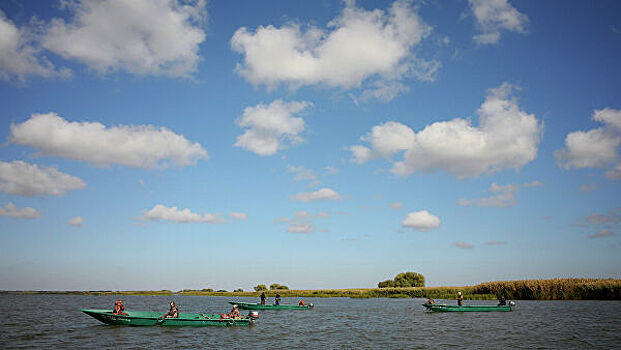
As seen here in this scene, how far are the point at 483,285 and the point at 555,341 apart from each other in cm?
5546

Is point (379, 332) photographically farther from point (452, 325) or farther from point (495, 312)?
point (495, 312)

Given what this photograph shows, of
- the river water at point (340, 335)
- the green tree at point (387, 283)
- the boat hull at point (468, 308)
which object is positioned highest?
the green tree at point (387, 283)

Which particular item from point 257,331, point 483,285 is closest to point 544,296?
point 483,285

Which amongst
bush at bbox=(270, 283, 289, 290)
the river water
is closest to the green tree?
bush at bbox=(270, 283, 289, 290)

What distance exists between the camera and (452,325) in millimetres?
40781

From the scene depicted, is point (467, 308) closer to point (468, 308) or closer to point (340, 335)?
point (468, 308)

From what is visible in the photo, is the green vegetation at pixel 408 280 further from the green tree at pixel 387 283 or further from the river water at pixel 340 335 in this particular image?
the river water at pixel 340 335

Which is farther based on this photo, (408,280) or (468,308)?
(408,280)

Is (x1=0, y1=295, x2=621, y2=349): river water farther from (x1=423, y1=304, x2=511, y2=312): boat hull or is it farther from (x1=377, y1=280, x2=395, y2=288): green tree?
(x1=377, y1=280, x2=395, y2=288): green tree

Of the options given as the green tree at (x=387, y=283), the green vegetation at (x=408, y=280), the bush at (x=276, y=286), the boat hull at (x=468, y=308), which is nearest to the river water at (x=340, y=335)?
the boat hull at (x=468, y=308)

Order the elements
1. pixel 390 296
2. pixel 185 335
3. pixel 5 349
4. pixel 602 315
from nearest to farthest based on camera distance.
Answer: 1. pixel 5 349
2. pixel 185 335
3. pixel 602 315
4. pixel 390 296

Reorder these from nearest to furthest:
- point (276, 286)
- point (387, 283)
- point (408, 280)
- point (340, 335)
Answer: point (340, 335)
point (408, 280)
point (387, 283)
point (276, 286)

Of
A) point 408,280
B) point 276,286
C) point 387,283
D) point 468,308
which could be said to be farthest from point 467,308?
point 276,286

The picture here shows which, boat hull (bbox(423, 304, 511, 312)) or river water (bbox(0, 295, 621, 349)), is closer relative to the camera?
river water (bbox(0, 295, 621, 349))
